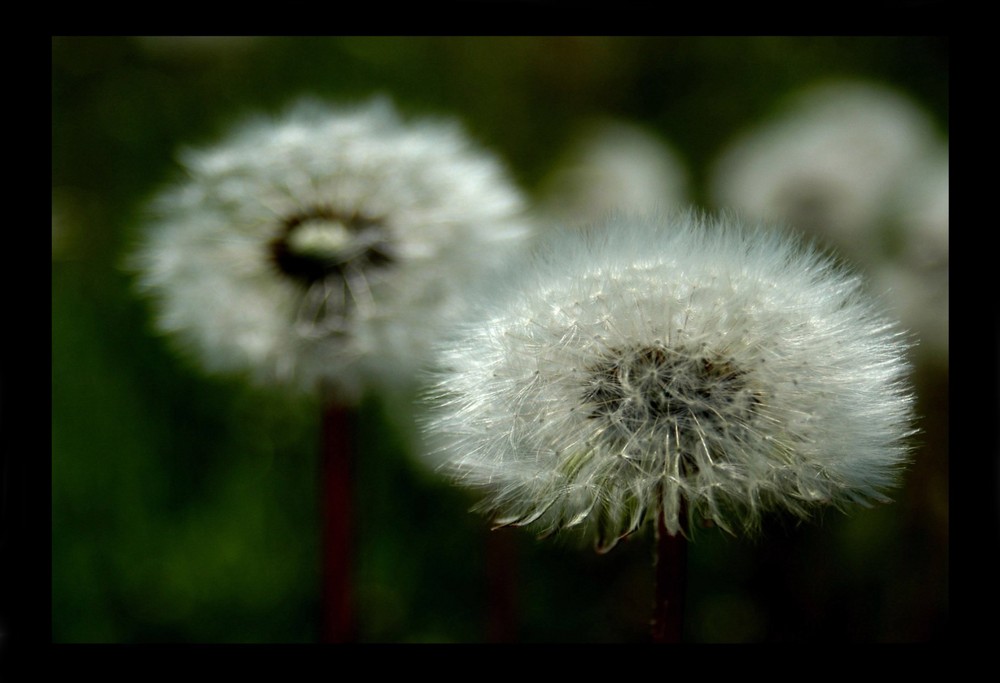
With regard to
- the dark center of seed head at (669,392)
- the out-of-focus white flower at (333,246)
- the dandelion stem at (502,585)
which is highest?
the out-of-focus white flower at (333,246)

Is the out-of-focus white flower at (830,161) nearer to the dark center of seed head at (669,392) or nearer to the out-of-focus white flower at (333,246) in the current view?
the out-of-focus white flower at (333,246)

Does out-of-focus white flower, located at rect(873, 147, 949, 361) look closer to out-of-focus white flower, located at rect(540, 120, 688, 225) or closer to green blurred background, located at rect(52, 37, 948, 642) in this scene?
green blurred background, located at rect(52, 37, 948, 642)

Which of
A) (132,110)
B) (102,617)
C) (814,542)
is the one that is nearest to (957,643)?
(814,542)

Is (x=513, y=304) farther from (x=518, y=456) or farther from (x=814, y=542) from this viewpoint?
(x=814, y=542)

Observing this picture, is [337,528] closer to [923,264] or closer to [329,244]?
[329,244]

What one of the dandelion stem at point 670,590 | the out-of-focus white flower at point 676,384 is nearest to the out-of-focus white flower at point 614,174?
the out-of-focus white flower at point 676,384

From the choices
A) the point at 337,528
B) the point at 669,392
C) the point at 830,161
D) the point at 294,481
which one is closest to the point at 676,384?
the point at 669,392
